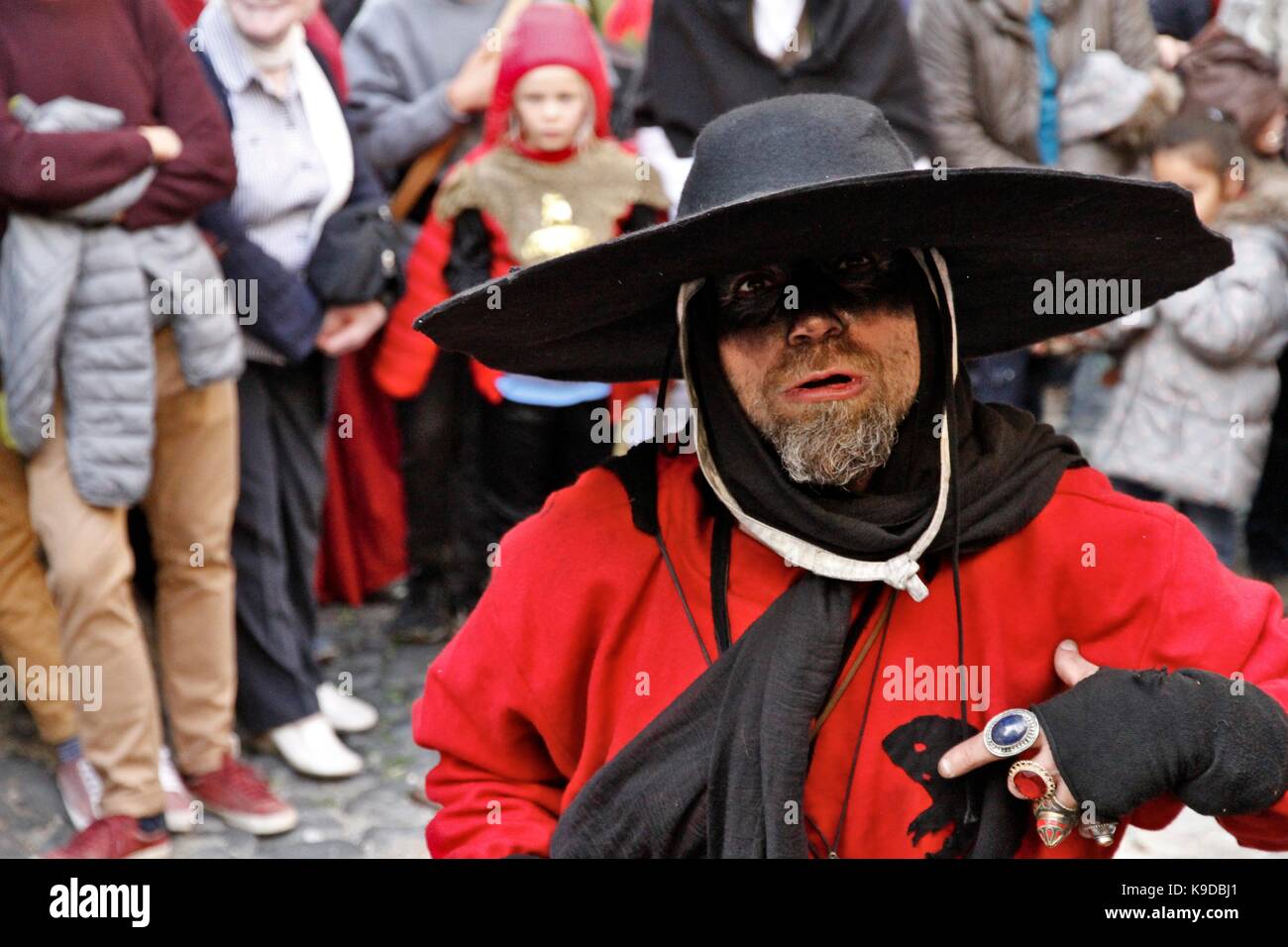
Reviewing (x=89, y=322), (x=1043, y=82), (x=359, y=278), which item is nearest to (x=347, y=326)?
(x=359, y=278)

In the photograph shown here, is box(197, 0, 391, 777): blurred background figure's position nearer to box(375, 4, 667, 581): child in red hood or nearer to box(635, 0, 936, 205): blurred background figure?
box(375, 4, 667, 581): child in red hood

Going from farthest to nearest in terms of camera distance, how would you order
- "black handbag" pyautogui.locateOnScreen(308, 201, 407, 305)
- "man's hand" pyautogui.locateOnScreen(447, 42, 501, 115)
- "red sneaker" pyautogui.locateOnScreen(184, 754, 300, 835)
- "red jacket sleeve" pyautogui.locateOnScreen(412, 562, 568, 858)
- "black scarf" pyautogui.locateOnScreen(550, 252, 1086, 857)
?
"man's hand" pyautogui.locateOnScreen(447, 42, 501, 115) < "black handbag" pyautogui.locateOnScreen(308, 201, 407, 305) < "red sneaker" pyautogui.locateOnScreen(184, 754, 300, 835) < "red jacket sleeve" pyautogui.locateOnScreen(412, 562, 568, 858) < "black scarf" pyautogui.locateOnScreen(550, 252, 1086, 857)

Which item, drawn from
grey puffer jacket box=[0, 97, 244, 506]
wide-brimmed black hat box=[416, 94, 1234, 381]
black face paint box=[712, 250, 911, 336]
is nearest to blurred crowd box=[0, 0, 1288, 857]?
grey puffer jacket box=[0, 97, 244, 506]

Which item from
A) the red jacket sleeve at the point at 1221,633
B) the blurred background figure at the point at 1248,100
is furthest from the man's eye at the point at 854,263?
the blurred background figure at the point at 1248,100

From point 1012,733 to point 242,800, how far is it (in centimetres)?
318

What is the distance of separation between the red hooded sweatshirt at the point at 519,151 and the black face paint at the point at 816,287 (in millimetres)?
2909

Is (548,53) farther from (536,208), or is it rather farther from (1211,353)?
(1211,353)

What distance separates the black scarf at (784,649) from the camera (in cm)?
236

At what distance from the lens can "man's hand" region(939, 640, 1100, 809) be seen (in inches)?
88.7

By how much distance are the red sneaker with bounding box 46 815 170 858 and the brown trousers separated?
0.14 ft

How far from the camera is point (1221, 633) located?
2.43 m

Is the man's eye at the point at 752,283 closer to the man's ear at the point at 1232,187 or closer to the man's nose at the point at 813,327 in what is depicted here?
the man's nose at the point at 813,327

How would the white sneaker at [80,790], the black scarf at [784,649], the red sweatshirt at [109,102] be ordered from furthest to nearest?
1. the white sneaker at [80,790]
2. the red sweatshirt at [109,102]
3. the black scarf at [784,649]
